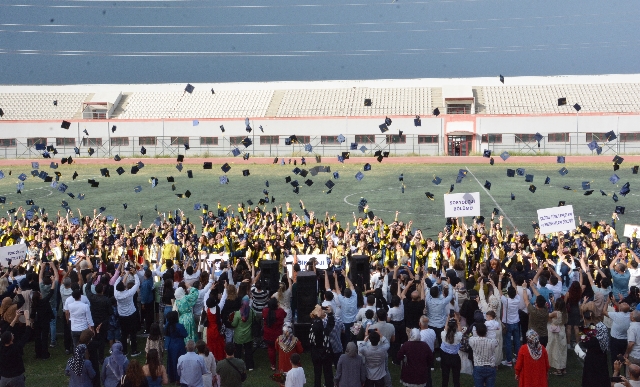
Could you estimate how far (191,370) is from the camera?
921cm

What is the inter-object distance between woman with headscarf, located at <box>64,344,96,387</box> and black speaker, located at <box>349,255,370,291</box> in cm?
624

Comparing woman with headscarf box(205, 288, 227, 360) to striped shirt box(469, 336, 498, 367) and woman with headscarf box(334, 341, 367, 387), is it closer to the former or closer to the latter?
woman with headscarf box(334, 341, 367, 387)

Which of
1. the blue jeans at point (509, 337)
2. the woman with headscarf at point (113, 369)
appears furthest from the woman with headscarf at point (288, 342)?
the blue jeans at point (509, 337)

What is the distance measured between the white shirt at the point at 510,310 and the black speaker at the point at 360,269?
10.7ft

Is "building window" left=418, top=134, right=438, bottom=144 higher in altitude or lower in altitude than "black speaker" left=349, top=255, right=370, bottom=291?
higher

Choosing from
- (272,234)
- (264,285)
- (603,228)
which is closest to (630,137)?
(603,228)

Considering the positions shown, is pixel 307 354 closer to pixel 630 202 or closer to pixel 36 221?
pixel 36 221

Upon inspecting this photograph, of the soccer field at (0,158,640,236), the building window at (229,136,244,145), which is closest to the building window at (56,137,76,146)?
the building window at (229,136,244,145)

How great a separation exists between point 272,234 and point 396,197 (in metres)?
18.2

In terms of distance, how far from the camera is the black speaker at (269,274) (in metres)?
13.4

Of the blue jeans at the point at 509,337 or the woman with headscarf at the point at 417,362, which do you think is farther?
the blue jeans at the point at 509,337

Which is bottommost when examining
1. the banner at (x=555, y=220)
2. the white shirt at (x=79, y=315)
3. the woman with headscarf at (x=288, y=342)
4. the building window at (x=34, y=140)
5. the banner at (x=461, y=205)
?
the woman with headscarf at (x=288, y=342)

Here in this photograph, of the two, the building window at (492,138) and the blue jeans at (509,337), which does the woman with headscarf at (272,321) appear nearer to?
the blue jeans at (509,337)

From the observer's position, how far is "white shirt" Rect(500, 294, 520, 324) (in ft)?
39.3
